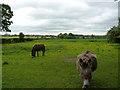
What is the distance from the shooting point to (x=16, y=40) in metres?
51.4

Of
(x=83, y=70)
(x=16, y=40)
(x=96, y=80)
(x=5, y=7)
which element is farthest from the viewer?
(x=16, y=40)

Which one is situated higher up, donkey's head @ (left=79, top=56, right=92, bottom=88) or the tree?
the tree

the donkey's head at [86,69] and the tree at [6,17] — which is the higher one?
the tree at [6,17]

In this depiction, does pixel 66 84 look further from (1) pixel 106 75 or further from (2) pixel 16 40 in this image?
(2) pixel 16 40

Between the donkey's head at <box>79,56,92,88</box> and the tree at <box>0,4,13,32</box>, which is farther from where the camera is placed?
the tree at <box>0,4,13,32</box>

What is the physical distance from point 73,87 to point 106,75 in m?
3.23

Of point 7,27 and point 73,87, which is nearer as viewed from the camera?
point 73,87

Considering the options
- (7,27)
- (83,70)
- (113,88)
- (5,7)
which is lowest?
(113,88)

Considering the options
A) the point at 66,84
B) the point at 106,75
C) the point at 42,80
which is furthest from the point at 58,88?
the point at 106,75

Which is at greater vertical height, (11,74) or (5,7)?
(5,7)

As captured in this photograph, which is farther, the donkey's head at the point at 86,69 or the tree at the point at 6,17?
the tree at the point at 6,17

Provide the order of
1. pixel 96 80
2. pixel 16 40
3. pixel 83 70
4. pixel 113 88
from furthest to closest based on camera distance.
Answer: pixel 16 40
pixel 96 80
pixel 113 88
pixel 83 70

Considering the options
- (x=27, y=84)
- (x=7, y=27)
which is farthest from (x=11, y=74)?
(x=7, y=27)

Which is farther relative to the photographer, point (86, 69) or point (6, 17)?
point (6, 17)
